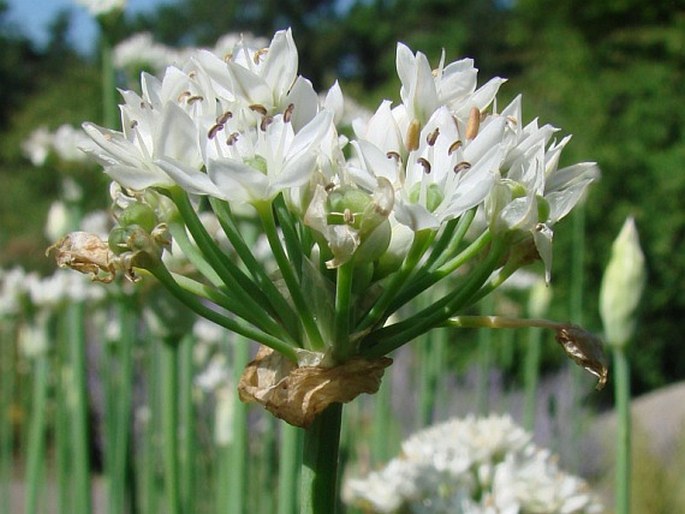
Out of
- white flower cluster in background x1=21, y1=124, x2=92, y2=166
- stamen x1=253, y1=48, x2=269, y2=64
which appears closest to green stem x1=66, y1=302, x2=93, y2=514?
white flower cluster in background x1=21, y1=124, x2=92, y2=166

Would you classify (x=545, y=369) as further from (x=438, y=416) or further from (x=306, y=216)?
(x=306, y=216)

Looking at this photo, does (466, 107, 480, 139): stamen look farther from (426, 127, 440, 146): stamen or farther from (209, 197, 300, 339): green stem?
(209, 197, 300, 339): green stem

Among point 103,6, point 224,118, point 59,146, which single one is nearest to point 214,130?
point 224,118

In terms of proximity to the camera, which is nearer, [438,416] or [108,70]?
[108,70]

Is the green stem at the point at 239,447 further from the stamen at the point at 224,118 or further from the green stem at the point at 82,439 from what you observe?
the stamen at the point at 224,118

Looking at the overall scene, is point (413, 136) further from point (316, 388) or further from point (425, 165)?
point (316, 388)

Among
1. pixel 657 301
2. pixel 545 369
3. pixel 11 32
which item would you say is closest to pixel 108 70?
pixel 657 301
